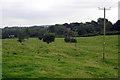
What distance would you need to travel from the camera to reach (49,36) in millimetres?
71500

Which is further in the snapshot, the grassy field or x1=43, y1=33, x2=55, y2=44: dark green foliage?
x1=43, y1=33, x2=55, y2=44: dark green foliage

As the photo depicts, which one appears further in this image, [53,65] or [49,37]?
[49,37]

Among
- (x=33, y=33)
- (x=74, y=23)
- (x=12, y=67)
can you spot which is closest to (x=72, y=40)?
(x=33, y=33)

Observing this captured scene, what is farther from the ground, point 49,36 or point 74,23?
point 74,23

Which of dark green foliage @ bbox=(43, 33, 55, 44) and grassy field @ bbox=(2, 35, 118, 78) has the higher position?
dark green foliage @ bbox=(43, 33, 55, 44)

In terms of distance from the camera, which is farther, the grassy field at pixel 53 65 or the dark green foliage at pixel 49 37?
Result: the dark green foliage at pixel 49 37

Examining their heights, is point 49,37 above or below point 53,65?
above

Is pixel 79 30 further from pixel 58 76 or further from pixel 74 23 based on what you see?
pixel 58 76

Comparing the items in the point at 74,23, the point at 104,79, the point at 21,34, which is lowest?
the point at 104,79

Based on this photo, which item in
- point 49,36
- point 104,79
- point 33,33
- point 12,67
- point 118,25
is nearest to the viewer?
point 104,79

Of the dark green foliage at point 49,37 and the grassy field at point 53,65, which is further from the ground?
the dark green foliage at point 49,37

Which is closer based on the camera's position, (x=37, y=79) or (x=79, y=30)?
(x=37, y=79)

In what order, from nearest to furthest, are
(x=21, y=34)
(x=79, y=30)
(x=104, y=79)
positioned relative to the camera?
(x=104, y=79) < (x=21, y=34) < (x=79, y=30)

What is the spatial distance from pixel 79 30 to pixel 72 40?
4125 centimetres
